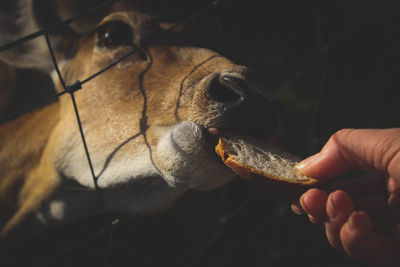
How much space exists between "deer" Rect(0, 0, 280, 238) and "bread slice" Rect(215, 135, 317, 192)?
2.8 inches

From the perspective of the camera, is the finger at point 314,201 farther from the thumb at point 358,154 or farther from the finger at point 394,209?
the finger at point 394,209

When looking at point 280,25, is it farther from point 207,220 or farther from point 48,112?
point 48,112

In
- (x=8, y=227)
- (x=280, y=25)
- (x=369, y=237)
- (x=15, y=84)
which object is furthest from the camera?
(x=280, y=25)

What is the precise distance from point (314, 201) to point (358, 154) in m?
0.24

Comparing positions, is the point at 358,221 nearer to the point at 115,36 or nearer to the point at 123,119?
the point at 123,119

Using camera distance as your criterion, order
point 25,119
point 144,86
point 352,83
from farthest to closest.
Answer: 1. point 352,83
2. point 25,119
3. point 144,86

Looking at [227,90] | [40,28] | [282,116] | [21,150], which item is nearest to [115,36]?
[40,28]

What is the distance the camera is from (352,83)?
3.73 m

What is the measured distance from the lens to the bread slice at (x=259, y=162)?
1.23m

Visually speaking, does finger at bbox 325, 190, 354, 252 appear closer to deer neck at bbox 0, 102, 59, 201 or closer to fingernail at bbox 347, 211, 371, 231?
fingernail at bbox 347, 211, 371, 231

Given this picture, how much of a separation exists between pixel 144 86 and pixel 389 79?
3072 mm

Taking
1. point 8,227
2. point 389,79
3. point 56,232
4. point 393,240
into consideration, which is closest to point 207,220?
point 56,232

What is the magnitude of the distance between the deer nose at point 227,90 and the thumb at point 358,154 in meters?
0.34

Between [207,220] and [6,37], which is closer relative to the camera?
[6,37]
